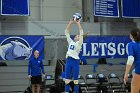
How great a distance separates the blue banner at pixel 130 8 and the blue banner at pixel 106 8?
0.32 metres

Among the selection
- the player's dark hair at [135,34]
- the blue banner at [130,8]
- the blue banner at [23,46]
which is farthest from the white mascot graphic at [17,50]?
the player's dark hair at [135,34]

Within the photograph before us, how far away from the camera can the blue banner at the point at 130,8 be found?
1430cm

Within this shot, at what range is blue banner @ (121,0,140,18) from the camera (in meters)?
14.3

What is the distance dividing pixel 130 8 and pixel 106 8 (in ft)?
3.63

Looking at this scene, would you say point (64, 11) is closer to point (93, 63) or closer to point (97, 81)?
point (93, 63)

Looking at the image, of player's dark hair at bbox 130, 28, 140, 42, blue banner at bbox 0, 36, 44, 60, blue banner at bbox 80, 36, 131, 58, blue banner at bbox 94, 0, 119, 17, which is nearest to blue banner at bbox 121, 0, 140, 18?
blue banner at bbox 94, 0, 119, 17

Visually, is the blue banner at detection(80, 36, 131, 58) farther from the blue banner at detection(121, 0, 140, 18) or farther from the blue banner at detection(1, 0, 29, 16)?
the blue banner at detection(1, 0, 29, 16)

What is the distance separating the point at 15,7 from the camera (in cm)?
1270

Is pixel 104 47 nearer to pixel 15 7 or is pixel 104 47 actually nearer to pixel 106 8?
pixel 106 8

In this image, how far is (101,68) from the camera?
1346 centimetres

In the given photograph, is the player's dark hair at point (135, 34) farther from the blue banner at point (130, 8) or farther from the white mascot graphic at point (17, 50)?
→ the blue banner at point (130, 8)

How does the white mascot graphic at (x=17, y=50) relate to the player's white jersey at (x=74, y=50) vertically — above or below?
below

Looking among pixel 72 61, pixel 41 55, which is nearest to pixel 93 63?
pixel 41 55

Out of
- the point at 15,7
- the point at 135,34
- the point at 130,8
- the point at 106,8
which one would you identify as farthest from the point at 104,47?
the point at 135,34
